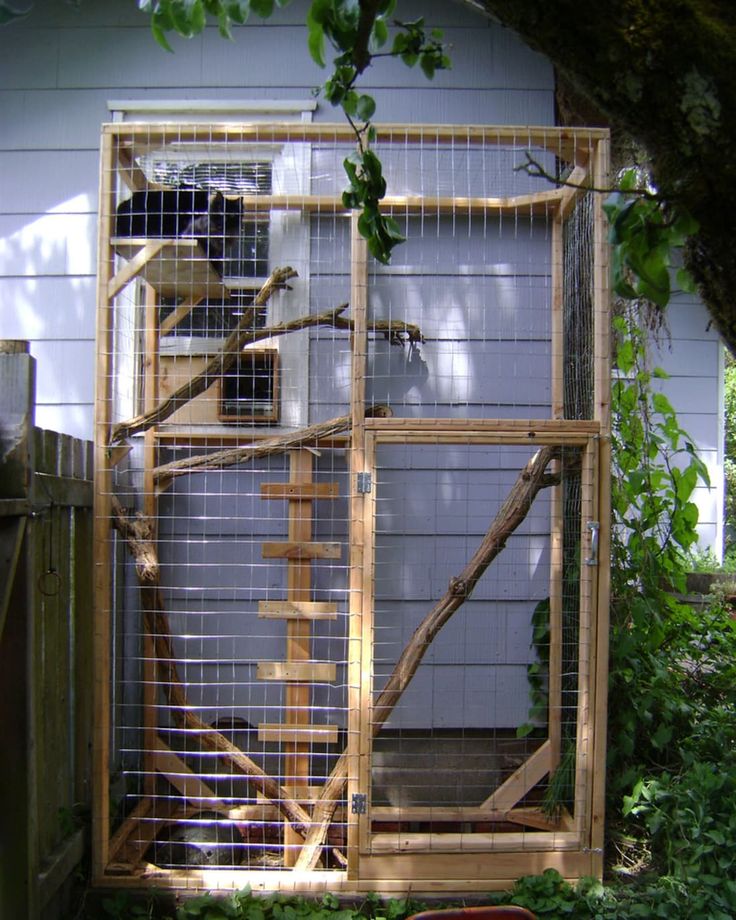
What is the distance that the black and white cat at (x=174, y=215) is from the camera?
3.13m

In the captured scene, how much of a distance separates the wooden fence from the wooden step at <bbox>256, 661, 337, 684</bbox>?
0.70 metres

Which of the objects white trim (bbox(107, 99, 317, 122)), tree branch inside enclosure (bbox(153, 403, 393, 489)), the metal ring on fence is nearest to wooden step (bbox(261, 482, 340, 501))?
tree branch inside enclosure (bbox(153, 403, 393, 489))

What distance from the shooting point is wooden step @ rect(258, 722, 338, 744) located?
314 cm

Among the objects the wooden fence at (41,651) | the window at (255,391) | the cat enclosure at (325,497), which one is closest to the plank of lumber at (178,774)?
the cat enclosure at (325,497)

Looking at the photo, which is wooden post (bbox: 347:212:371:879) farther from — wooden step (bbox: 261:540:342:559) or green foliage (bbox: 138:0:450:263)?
green foliage (bbox: 138:0:450:263)

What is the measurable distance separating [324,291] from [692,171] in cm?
278

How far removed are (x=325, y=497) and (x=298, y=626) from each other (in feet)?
1.75

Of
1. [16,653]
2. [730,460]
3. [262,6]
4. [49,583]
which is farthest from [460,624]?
[730,460]

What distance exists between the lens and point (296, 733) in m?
3.19

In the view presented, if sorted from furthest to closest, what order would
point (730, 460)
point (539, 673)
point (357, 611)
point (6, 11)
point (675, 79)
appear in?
point (730, 460), point (539, 673), point (357, 611), point (6, 11), point (675, 79)

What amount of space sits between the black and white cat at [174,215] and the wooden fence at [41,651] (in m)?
0.86

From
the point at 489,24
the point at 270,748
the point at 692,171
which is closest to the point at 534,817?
the point at 270,748

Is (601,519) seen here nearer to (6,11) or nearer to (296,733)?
(296,733)

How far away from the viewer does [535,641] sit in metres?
3.58
